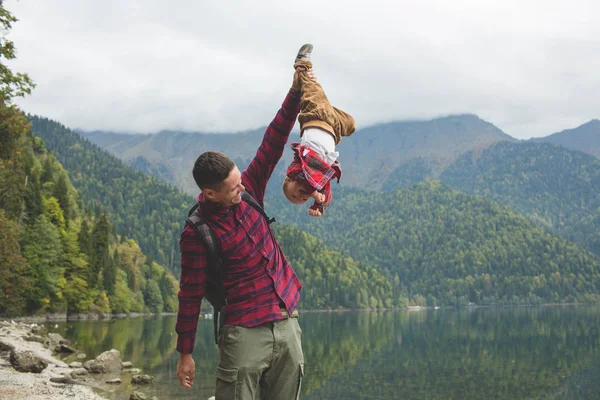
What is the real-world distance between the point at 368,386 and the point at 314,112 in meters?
30.7

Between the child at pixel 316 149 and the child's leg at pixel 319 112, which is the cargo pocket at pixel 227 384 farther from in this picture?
the child's leg at pixel 319 112

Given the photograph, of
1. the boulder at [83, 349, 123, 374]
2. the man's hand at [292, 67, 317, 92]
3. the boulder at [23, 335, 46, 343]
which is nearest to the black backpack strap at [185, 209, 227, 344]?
the man's hand at [292, 67, 317, 92]

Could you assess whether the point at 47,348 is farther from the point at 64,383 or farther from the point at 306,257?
the point at 306,257

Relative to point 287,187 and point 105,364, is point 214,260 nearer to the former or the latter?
point 287,187

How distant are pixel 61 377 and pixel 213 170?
21.4 m

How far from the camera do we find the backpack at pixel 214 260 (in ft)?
16.0

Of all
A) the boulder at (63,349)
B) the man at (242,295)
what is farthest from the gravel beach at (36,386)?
the man at (242,295)

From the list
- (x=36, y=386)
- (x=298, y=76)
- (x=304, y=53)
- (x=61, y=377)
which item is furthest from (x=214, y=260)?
(x=61, y=377)

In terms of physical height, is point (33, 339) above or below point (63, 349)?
above

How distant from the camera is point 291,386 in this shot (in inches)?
193

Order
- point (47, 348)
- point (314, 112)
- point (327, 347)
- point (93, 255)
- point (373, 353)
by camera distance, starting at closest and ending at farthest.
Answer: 1. point (314, 112)
2. point (47, 348)
3. point (373, 353)
4. point (327, 347)
5. point (93, 255)

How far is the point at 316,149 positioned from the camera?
4441 mm

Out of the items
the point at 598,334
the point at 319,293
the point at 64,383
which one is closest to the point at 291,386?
the point at 64,383

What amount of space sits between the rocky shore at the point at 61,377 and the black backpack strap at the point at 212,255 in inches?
537
